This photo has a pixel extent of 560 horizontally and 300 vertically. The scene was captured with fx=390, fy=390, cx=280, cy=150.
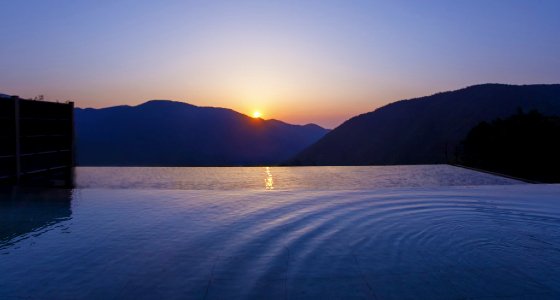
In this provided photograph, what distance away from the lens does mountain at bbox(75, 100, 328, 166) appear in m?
75.8

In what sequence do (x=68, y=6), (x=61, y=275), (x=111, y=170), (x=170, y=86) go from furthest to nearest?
(x=170, y=86)
(x=68, y=6)
(x=111, y=170)
(x=61, y=275)

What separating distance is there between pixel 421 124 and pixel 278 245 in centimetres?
6658

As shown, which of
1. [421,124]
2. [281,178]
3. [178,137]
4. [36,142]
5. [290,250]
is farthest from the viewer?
[178,137]

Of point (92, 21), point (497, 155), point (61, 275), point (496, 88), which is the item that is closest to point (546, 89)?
point (496, 88)

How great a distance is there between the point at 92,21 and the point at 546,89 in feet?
261

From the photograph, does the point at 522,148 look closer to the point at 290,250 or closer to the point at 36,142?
the point at 290,250

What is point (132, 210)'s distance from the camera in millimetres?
6309

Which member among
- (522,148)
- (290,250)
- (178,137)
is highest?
(178,137)

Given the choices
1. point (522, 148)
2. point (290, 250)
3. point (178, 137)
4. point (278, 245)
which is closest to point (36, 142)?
point (278, 245)

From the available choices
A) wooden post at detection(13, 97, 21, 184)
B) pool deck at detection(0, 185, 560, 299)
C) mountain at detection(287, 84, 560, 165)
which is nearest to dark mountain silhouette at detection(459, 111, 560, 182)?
pool deck at detection(0, 185, 560, 299)

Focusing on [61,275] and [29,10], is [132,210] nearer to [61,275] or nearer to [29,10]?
[61,275]

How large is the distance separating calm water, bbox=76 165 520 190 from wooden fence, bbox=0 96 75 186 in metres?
0.65

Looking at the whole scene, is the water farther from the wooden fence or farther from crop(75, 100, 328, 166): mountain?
crop(75, 100, 328, 166): mountain

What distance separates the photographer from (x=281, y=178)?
32.6 ft
